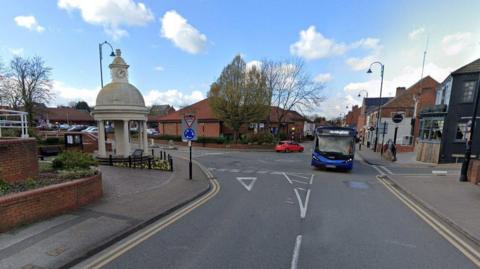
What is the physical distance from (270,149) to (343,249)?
26.0 meters

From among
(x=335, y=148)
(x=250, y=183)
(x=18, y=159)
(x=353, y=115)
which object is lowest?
(x=250, y=183)

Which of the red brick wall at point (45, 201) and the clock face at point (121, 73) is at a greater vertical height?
the clock face at point (121, 73)

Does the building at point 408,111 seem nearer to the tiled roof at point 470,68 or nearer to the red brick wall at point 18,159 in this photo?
the tiled roof at point 470,68

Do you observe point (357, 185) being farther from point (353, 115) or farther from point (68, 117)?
point (353, 115)

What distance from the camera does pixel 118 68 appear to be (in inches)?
652

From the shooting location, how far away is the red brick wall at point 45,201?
16.0 ft

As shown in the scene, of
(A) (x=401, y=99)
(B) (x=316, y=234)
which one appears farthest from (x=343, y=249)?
(A) (x=401, y=99)

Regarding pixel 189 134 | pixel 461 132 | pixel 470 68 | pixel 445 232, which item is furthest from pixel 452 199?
pixel 470 68

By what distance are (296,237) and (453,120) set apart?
2081 centimetres

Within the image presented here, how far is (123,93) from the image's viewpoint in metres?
16.0

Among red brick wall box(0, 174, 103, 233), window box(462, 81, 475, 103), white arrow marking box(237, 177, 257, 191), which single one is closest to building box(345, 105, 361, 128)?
window box(462, 81, 475, 103)

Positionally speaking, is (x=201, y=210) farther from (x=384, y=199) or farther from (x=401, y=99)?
(x=401, y=99)

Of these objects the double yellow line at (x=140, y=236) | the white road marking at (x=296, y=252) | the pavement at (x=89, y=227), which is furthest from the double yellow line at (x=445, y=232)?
the pavement at (x=89, y=227)

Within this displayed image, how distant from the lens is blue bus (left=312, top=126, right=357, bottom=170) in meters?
14.1
